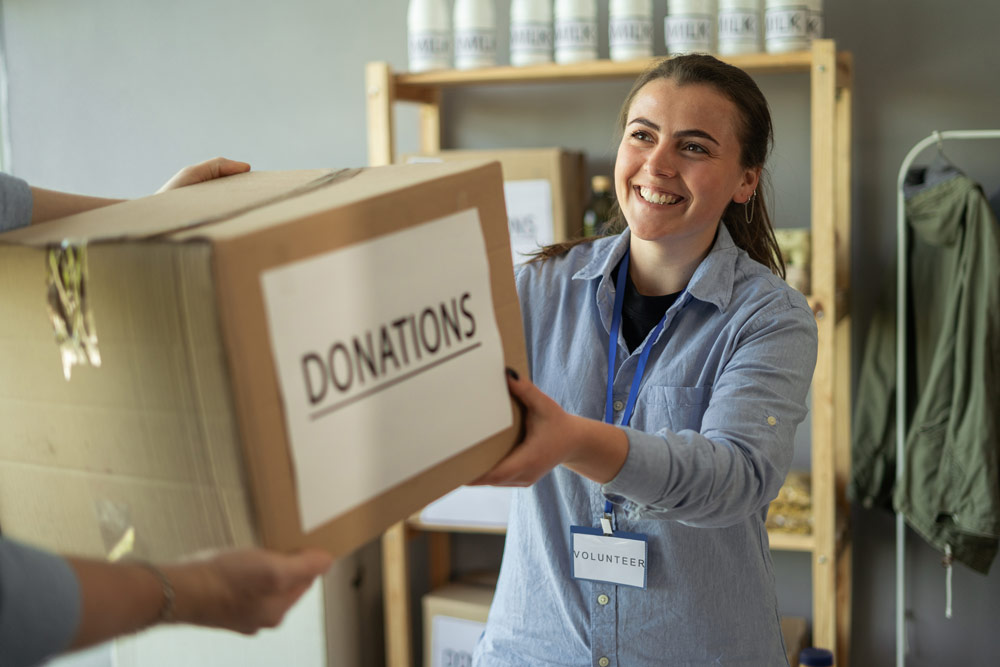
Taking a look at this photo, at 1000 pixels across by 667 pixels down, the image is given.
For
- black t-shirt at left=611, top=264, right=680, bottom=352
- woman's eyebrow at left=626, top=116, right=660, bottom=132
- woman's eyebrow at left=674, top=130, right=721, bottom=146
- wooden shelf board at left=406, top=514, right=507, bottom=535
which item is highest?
woman's eyebrow at left=626, top=116, right=660, bottom=132

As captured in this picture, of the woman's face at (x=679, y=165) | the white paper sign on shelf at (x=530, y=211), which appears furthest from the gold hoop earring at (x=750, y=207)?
the white paper sign on shelf at (x=530, y=211)

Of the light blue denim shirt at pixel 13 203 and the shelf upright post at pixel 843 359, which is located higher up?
the light blue denim shirt at pixel 13 203

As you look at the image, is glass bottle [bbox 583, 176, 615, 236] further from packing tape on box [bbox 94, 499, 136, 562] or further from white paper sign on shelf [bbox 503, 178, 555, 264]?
packing tape on box [bbox 94, 499, 136, 562]

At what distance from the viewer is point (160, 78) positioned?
9.39ft

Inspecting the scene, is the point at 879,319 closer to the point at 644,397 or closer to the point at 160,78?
the point at 644,397

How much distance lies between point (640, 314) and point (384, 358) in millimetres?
612

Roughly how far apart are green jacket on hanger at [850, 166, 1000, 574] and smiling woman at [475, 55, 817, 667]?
2.86ft

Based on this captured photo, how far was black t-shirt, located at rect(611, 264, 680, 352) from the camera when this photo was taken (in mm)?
1318

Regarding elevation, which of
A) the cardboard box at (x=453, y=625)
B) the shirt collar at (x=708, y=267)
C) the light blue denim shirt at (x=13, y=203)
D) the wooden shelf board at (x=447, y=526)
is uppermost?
the light blue denim shirt at (x=13, y=203)

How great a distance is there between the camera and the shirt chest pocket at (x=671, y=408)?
1.22m

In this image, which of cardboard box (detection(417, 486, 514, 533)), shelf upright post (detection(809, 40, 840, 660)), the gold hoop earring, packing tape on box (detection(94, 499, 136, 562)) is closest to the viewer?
packing tape on box (detection(94, 499, 136, 562))

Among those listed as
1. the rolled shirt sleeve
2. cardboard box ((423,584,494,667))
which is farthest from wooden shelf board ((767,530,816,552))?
the rolled shirt sleeve

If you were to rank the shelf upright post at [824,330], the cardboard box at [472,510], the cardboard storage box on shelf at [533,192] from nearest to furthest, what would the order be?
the shelf upright post at [824,330]
the cardboard storage box on shelf at [533,192]
the cardboard box at [472,510]

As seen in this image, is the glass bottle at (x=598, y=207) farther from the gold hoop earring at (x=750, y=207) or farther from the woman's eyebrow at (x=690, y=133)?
the woman's eyebrow at (x=690, y=133)
